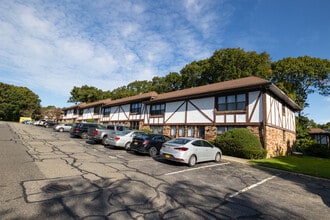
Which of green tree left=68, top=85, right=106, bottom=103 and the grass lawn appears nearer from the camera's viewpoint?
the grass lawn

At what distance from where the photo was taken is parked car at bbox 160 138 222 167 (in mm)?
10102

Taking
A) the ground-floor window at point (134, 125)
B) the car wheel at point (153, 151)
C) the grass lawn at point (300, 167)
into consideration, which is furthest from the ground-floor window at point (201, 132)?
the ground-floor window at point (134, 125)

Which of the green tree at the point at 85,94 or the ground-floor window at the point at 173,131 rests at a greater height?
the green tree at the point at 85,94

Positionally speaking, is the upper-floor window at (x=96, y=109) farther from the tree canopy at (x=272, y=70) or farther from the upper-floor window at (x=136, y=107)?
the tree canopy at (x=272, y=70)

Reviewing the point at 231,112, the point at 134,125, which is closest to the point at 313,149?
the point at 231,112

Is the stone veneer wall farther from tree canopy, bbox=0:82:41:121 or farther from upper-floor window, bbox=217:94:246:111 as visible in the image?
tree canopy, bbox=0:82:41:121

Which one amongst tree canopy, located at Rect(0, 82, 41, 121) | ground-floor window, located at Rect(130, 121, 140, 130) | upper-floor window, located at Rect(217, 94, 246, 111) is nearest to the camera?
upper-floor window, located at Rect(217, 94, 246, 111)

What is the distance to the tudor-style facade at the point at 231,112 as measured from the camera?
53.0 feet

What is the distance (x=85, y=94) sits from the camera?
6869 centimetres

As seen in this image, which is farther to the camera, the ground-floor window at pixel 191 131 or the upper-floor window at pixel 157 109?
the upper-floor window at pixel 157 109

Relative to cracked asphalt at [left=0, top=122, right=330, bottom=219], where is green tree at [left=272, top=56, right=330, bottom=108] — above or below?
above

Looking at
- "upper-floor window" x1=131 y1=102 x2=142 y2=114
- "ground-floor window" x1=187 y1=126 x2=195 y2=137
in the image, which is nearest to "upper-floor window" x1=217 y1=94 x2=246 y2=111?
"ground-floor window" x1=187 y1=126 x2=195 y2=137

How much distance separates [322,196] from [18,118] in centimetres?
9083

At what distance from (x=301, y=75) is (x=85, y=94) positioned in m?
62.4
